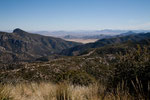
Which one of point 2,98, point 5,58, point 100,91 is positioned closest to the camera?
point 2,98

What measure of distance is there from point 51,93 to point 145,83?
2511mm

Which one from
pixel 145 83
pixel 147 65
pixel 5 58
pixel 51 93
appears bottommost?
pixel 5 58

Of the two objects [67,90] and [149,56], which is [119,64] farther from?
[67,90]

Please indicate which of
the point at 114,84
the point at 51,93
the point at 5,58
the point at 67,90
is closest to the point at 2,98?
the point at 51,93

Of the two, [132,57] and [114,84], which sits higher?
[132,57]

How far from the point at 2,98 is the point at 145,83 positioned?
363 cm

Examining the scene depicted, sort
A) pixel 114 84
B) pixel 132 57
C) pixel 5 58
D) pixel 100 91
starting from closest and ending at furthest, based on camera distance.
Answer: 1. pixel 100 91
2. pixel 114 84
3. pixel 132 57
4. pixel 5 58

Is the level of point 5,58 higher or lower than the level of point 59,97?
lower

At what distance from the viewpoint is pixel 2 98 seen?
11.6 ft

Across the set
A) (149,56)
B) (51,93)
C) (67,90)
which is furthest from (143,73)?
(51,93)

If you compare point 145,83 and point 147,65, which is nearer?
point 145,83

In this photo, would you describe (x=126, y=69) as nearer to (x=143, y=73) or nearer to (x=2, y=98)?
(x=143, y=73)

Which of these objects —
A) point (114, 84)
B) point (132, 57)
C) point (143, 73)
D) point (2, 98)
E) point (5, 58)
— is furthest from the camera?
point (5, 58)

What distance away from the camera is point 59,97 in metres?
3.67
